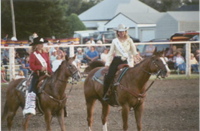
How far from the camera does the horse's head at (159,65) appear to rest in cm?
956

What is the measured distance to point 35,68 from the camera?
10.1 meters

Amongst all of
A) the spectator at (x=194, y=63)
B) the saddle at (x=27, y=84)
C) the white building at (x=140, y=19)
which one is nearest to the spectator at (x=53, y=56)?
the spectator at (x=194, y=63)

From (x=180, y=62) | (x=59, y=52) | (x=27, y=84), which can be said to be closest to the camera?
(x=27, y=84)

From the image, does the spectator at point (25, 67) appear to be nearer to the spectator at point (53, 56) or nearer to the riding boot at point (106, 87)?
the spectator at point (53, 56)

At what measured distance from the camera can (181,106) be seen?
47.6ft

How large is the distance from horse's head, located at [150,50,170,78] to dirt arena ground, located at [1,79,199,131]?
1.52 metres

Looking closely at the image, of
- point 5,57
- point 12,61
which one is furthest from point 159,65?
point 5,57

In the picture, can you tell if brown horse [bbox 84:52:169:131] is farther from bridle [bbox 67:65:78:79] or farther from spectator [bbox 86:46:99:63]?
spectator [bbox 86:46:99:63]

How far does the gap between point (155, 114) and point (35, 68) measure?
4.10 meters

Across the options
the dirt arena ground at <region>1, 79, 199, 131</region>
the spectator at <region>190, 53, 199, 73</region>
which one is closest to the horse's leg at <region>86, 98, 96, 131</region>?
the dirt arena ground at <region>1, 79, 199, 131</region>

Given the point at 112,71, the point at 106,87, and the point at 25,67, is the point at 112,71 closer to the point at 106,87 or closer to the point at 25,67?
the point at 106,87

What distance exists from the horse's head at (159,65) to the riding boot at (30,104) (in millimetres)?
2396

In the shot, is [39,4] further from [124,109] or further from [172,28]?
[124,109]

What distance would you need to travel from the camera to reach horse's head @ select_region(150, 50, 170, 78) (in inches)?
376
